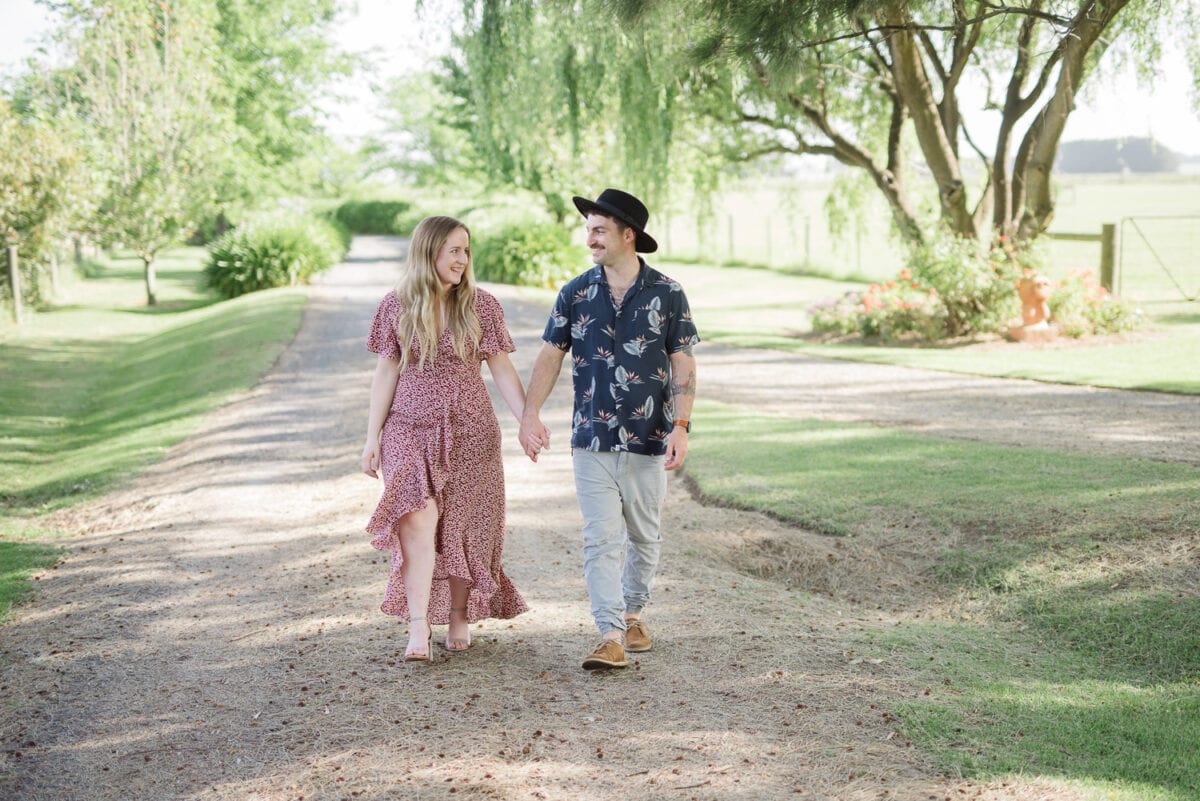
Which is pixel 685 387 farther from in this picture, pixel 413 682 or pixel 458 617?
pixel 413 682

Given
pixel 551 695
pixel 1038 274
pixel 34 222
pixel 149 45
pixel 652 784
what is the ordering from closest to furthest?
pixel 652 784, pixel 551 695, pixel 1038 274, pixel 34 222, pixel 149 45

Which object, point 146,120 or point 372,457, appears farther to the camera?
point 146,120

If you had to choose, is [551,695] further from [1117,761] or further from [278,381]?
[278,381]

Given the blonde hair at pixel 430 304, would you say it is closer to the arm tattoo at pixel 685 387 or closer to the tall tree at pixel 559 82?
the arm tattoo at pixel 685 387

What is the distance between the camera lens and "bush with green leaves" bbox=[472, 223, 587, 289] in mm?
26094

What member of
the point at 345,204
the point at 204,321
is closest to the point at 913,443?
the point at 204,321

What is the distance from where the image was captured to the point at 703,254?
3784 cm

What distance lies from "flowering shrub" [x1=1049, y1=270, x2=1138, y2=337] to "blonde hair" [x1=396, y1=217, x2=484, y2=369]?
13.6 metres

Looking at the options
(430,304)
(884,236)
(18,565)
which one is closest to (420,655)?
(430,304)

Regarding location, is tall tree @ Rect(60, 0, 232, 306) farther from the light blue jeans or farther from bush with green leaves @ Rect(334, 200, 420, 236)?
the light blue jeans

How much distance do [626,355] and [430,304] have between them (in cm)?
83

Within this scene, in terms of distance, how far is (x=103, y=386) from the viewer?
17172 mm

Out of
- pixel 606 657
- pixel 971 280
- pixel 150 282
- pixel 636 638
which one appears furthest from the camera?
pixel 150 282

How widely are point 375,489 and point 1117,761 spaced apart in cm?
591
